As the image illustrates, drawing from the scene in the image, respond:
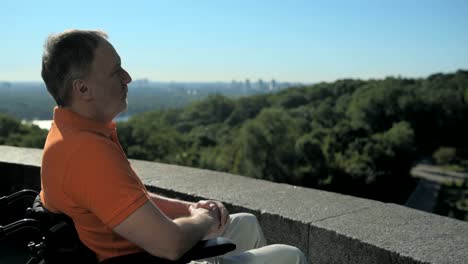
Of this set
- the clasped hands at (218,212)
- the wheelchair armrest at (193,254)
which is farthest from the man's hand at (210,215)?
the wheelchair armrest at (193,254)

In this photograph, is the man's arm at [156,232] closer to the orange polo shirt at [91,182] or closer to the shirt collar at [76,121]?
the orange polo shirt at [91,182]

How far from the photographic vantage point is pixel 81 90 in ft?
5.66

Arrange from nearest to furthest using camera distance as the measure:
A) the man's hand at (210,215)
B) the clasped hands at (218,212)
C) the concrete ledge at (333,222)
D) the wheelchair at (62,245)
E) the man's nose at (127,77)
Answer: the wheelchair at (62,245) < the man's nose at (127,77) < the man's hand at (210,215) < the clasped hands at (218,212) < the concrete ledge at (333,222)

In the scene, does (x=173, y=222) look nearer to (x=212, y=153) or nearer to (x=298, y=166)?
(x=298, y=166)

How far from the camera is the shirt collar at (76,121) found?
1.71m

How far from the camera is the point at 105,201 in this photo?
62.4 inches

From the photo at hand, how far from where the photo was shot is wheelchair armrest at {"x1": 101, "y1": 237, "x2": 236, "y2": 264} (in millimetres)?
1729

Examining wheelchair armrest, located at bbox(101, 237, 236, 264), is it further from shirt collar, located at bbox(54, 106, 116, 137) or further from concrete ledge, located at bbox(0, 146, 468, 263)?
concrete ledge, located at bbox(0, 146, 468, 263)

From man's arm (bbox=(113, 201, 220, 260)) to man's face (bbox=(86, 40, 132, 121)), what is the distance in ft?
1.24

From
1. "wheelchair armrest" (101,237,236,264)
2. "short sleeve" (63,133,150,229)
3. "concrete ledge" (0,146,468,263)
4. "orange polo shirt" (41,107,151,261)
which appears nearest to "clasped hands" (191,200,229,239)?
"wheelchair armrest" (101,237,236,264)

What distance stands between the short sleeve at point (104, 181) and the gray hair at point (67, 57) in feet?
0.70

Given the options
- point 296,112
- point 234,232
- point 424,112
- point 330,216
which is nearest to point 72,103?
point 234,232

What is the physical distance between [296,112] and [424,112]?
21.5 m

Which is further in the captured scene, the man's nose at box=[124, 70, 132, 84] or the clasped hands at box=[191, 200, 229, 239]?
the clasped hands at box=[191, 200, 229, 239]
